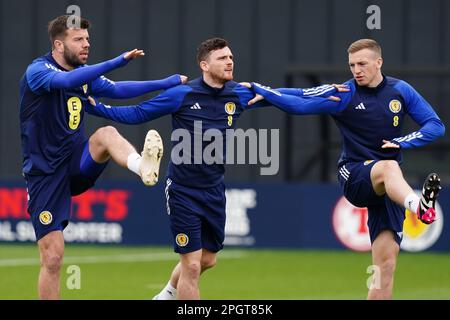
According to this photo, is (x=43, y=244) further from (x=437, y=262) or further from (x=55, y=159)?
(x=437, y=262)

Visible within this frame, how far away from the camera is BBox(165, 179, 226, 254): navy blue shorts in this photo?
10.4 metres

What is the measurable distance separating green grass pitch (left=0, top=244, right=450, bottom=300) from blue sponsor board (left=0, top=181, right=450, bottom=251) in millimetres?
191

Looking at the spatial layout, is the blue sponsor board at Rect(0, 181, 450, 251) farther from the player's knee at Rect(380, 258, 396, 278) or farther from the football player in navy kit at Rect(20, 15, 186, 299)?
the football player in navy kit at Rect(20, 15, 186, 299)

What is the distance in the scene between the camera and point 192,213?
10.5 m

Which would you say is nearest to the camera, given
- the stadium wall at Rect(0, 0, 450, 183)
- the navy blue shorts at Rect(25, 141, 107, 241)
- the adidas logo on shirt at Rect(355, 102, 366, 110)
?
the navy blue shorts at Rect(25, 141, 107, 241)

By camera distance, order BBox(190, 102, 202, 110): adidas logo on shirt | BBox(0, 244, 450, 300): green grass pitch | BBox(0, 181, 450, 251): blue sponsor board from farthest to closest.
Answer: BBox(0, 181, 450, 251): blue sponsor board < BBox(0, 244, 450, 300): green grass pitch < BBox(190, 102, 202, 110): adidas logo on shirt

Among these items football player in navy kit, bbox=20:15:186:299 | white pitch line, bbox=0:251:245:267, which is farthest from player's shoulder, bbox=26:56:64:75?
white pitch line, bbox=0:251:245:267

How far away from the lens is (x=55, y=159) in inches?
408

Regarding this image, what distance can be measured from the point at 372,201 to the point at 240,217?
858 cm

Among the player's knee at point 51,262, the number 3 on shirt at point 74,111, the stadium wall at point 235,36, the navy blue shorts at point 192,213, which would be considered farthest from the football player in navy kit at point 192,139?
the stadium wall at point 235,36

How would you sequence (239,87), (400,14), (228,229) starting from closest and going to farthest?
(239,87)
(228,229)
(400,14)

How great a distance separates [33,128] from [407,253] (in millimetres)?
9458

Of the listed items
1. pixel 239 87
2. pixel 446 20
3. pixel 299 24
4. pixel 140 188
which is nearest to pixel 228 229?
pixel 140 188

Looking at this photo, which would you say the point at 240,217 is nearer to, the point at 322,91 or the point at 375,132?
the point at 322,91
